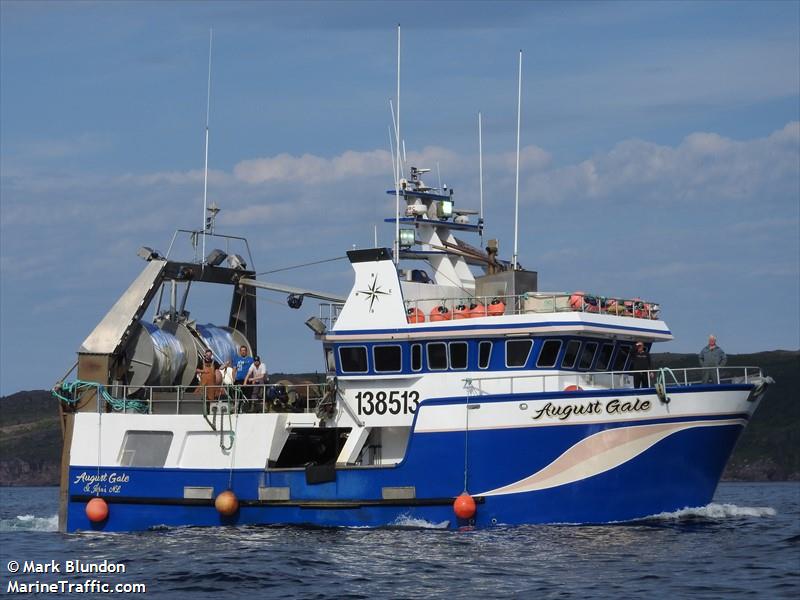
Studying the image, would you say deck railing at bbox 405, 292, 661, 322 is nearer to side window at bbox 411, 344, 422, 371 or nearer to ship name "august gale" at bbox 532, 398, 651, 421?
side window at bbox 411, 344, 422, 371

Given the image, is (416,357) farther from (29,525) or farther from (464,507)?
(29,525)

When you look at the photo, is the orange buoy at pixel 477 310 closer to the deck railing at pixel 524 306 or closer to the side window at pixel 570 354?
the deck railing at pixel 524 306

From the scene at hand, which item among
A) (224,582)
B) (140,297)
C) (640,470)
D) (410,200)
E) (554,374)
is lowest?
(224,582)

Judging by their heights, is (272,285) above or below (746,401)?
above

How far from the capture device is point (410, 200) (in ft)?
114

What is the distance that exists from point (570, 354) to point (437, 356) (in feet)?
9.90

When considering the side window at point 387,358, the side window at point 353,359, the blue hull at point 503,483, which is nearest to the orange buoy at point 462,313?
the side window at point 387,358

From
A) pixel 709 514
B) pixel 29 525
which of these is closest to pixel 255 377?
pixel 29 525

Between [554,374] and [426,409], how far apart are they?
2915 millimetres

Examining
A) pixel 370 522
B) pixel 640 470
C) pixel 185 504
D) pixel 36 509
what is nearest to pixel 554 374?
pixel 640 470

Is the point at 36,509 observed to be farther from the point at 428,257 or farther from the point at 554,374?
the point at 554,374

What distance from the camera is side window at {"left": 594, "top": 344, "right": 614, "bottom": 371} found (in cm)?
3147

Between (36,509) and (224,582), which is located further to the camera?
(36,509)

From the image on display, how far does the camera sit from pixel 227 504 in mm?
31438
